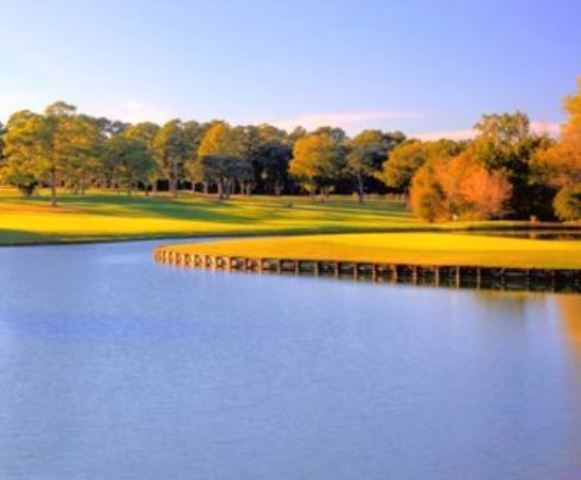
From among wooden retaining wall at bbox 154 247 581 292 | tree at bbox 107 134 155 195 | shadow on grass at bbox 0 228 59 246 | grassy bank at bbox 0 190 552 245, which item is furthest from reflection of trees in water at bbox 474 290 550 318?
tree at bbox 107 134 155 195

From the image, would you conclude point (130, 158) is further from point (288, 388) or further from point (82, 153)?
point (288, 388)

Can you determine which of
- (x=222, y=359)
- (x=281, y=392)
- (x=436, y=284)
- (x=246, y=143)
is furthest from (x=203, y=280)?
(x=246, y=143)

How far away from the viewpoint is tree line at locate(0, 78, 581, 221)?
96.3 m

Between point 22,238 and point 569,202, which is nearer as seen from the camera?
point 22,238

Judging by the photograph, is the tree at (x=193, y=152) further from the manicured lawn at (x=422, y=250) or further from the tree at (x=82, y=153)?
the manicured lawn at (x=422, y=250)

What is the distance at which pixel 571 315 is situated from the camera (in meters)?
36.2

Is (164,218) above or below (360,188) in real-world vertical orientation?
below

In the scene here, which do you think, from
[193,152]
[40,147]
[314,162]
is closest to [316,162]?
[314,162]

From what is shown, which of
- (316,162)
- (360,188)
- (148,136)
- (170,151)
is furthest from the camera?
(148,136)

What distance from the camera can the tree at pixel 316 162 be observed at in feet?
480

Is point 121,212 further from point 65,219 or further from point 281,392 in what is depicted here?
point 281,392

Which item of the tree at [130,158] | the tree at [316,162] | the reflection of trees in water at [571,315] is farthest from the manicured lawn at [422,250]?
the tree at [316,162]

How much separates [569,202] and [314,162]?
200 ft

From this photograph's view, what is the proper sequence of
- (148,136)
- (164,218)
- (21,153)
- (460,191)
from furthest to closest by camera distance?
(148,136) → (21,153) → (164,218) → (460,191)
